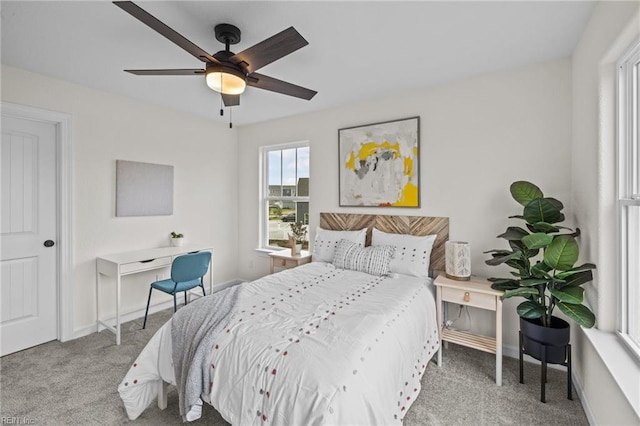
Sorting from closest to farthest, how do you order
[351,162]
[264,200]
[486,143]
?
1. [486,143]
2. [351,162]
3. [264,200]

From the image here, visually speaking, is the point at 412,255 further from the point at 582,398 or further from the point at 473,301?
the point at 582,398

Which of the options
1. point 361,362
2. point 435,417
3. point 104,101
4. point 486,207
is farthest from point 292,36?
point 104,101

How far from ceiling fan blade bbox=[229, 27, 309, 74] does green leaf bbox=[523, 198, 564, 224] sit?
1.89 m

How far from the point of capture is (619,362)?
57.3 inches

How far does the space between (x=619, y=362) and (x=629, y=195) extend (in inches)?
34.5

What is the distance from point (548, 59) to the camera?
7.82ft

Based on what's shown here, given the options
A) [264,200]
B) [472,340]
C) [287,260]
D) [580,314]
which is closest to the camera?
[580,314]

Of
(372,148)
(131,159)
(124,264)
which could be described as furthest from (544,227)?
(131,159)

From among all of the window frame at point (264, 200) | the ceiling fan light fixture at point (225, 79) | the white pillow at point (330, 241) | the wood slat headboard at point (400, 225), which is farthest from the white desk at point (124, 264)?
the ceiling fan light fixture at point (225, 79)

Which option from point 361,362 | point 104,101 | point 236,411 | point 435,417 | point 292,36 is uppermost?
point 104,101

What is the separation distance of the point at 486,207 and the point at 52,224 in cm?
417

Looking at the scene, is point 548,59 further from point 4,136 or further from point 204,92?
point 4,136

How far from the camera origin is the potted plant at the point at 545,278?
178cm

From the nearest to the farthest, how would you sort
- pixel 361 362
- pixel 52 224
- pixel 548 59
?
1. pixel 361 362
2. pixel 548 59
3. pixel 52 224
